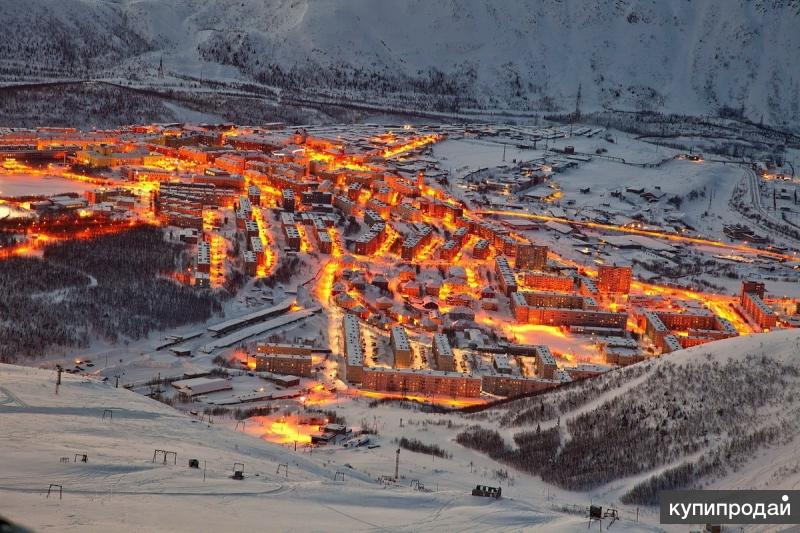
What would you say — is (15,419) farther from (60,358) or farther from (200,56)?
(200,56)

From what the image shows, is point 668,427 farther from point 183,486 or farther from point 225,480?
point 183,486

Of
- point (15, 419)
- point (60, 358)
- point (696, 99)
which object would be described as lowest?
point (60, 358)

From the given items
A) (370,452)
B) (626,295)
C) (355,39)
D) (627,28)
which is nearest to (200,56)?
(355,39)

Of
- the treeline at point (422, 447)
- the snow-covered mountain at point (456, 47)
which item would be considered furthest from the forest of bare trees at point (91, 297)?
the snow-covered mountain at point (456, 47)

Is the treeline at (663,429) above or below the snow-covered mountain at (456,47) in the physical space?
below

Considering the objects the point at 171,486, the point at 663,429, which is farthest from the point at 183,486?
the point at 663,429

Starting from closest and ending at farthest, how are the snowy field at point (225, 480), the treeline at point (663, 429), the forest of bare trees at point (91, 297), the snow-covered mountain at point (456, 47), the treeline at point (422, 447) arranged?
the snowy field at point (225, 480) → the treeline at point (663, 429) → the treeline at point (422, 447) → the forest of bare trees at point (91, 297) → the snow-covered mountain at point (456, 47)

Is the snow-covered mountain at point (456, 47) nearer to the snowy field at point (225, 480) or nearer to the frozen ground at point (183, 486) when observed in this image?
the snowy field at point (225, 480)

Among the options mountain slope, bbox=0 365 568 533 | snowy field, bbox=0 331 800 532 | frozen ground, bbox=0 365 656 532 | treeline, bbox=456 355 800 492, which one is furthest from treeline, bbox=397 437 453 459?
mountain slope, bbox=0 365 568 533
